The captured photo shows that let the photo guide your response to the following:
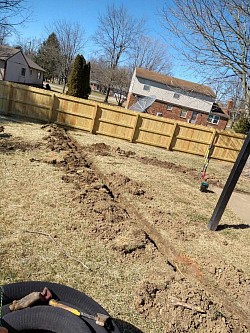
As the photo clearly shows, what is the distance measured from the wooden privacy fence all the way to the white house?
2113 cm

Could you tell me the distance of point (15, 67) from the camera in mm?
34375

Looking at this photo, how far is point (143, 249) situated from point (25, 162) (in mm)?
4459

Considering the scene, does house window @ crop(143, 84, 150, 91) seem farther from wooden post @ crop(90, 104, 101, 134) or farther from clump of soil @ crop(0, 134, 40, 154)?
clump of soil @ crop(0, 134, 40, 154)

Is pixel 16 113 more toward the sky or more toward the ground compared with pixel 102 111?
more toward the ground

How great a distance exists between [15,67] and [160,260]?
36.2 m

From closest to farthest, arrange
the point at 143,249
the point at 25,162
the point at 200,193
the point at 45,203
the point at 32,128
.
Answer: the point at 143,249, the point at 45,203, the point at 25,162, the point at 200,193, the point at 32,128

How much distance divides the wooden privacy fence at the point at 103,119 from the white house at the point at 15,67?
21127 millimetres

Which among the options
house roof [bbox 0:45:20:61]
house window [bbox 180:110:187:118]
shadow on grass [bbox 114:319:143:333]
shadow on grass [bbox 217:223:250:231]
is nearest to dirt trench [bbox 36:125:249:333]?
shadow on grass [bbox 114:319:143:333]

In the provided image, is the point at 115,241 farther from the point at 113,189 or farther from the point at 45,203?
the point at 113,189

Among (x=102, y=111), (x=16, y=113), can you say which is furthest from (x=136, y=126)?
(x=16, y=113)

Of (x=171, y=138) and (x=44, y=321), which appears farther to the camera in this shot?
(x=171, y=138)

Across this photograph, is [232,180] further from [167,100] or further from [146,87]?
[146,87]

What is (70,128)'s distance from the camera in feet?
46.1

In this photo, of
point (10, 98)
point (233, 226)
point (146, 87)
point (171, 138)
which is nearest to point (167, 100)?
point (146, 87)
